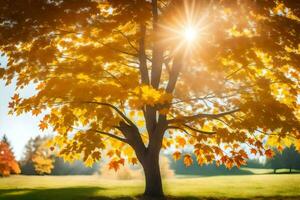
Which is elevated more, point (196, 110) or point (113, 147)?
point (196, 110)

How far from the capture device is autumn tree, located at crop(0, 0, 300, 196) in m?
9.22

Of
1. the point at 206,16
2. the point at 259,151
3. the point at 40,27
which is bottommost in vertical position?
the point at 259,151

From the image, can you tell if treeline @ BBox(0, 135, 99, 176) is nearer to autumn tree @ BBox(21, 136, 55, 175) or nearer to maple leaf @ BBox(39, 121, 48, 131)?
autumn tree @ BBox(21, 136, 55, 175)

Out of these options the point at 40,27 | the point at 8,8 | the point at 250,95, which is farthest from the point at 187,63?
the point at 8,8

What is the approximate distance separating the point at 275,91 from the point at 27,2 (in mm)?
Result: 9496

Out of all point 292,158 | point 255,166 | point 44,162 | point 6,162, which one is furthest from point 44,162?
point 255,166

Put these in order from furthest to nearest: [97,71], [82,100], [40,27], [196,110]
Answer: [196,110]
[97,71]
[82,100]
[40,27]

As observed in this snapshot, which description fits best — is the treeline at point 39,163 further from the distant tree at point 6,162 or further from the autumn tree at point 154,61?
the autumn tree at point 154,61

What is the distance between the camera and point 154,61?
1322 cm

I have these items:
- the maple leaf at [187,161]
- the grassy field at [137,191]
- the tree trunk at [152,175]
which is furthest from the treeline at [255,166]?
the maple leaf at [187,161]

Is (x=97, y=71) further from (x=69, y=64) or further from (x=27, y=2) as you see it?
(x=27, y=2)

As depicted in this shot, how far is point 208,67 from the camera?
10.7 metres

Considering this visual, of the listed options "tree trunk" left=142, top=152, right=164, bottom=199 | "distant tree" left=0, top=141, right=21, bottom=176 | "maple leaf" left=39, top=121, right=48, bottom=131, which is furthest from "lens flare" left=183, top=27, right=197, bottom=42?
"distant tree" left=0, top=141, right=21, bottom=176

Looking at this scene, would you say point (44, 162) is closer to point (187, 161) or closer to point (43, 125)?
point (43, 125)
